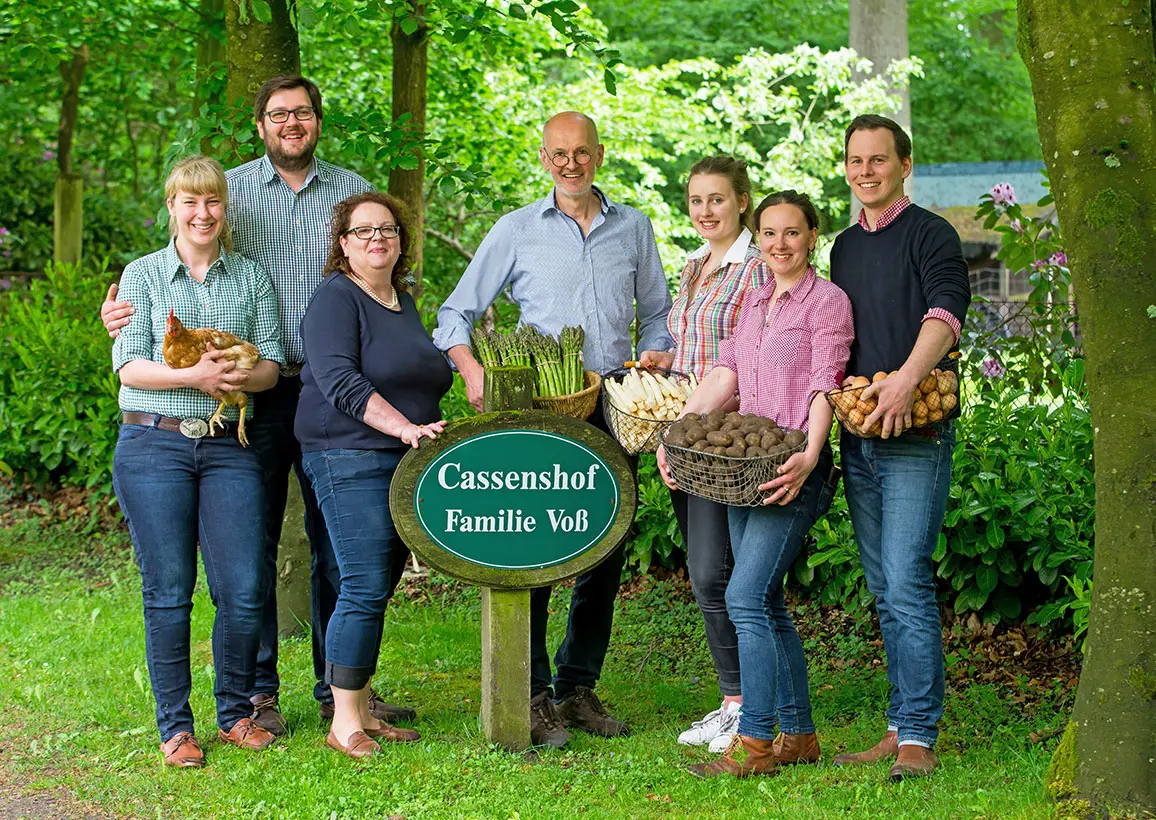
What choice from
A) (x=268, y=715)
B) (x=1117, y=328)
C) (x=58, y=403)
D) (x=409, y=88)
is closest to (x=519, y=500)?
(x=268, y=715)

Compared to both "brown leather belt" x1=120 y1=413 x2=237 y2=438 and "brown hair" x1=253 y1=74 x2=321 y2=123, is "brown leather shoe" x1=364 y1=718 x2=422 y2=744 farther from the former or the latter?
"brown hair" x1=253 y1=74 x2=321 y2=123

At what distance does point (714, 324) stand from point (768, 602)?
39.1 inches

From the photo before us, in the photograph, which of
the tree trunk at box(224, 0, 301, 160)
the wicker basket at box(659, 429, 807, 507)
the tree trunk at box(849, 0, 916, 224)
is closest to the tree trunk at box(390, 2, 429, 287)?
the tree trunk at box(224, 0, 301, 160)

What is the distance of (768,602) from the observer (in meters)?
4.35

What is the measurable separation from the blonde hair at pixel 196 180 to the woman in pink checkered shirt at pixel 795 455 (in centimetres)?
184

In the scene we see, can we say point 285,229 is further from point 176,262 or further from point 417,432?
point 417,432

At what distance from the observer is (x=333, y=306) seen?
4.46m

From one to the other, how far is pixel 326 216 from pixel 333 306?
71 centimetres

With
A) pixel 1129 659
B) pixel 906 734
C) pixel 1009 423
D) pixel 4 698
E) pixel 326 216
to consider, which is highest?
pixel 326 216

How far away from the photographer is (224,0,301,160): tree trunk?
618cm

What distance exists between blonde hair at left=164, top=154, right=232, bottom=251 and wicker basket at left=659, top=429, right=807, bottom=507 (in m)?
1.83

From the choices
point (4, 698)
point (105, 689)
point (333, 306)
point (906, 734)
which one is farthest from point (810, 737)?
point (4, 698)

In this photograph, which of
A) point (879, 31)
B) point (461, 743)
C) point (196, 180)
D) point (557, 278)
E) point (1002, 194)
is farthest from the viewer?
point (879, 31)

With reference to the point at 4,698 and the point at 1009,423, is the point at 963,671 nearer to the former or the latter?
the point at 1009,423
